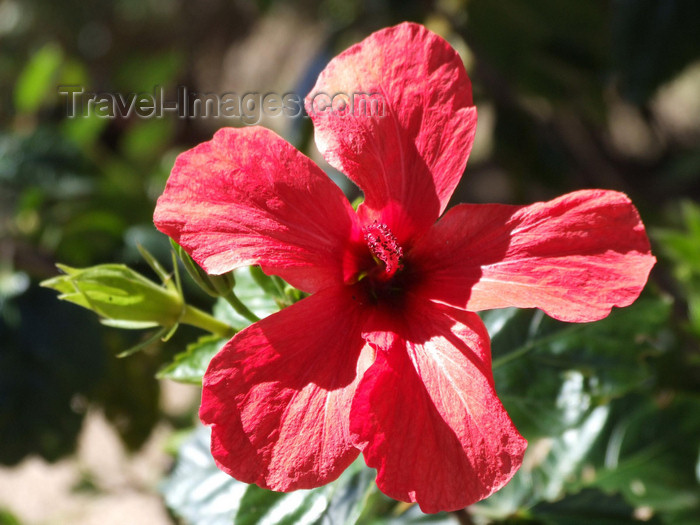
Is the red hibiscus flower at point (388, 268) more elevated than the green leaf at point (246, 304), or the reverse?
the red hibiscus flower at point (388, 268)

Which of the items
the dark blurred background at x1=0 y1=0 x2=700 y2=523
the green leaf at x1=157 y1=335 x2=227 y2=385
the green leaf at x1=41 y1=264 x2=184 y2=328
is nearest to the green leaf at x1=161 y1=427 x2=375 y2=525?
the green leaf at x1=157 y1=335 x2=227 y2=385

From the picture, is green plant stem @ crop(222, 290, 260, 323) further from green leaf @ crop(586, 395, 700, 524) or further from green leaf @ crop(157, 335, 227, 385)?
green leaf @ crop(586, 395, 700, 524)

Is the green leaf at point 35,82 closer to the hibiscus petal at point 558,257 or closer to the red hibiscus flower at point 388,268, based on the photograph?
the red hibiscus flower at point 388,268

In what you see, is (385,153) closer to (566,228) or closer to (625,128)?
(566,228)

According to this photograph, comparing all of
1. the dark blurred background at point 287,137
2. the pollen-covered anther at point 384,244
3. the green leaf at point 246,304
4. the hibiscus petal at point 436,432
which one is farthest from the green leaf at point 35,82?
the hibiscus petal at point 436,432

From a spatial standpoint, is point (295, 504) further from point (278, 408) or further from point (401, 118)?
point (401, 118)

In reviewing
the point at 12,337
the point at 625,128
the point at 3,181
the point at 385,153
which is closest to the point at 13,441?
the point at 12,337
